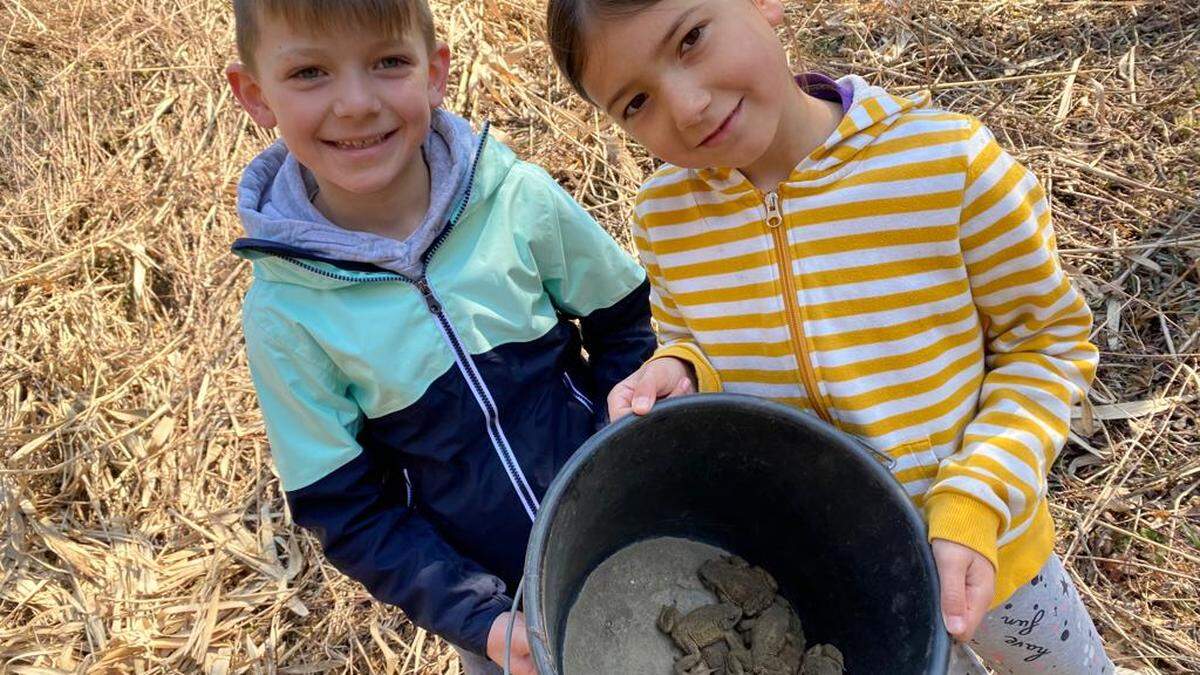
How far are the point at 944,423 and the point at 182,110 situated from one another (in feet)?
11.7

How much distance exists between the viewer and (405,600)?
1.33 meters

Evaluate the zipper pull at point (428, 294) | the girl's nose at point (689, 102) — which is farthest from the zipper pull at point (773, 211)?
the zipper pull at point (428, 294)

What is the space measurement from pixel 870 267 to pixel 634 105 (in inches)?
15.1

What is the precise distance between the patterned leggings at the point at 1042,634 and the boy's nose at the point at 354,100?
Result: 1178 millimetres

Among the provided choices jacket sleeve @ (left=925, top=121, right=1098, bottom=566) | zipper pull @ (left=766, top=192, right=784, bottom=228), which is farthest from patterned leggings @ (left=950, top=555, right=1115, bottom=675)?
zipper pull @ (left=766, top=192, right=784, bottom=228)

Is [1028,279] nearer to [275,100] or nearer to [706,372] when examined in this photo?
[706,372]

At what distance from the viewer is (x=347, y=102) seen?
3.95 ft

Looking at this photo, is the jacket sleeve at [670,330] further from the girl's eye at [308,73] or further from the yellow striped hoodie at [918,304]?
the girl's eye at [308,73]

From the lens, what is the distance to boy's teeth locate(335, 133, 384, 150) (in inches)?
49.8

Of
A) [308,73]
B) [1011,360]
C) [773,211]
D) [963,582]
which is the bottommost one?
[963,582]

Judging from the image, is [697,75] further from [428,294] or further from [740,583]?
[740,583]

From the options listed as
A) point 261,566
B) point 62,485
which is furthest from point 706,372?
point 62,485

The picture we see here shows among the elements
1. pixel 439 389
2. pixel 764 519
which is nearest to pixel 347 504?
pixel 439 389

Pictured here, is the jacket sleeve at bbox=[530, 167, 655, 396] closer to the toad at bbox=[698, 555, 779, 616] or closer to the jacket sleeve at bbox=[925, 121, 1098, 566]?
the toad at bbox=[698, 555, 779, 616]
